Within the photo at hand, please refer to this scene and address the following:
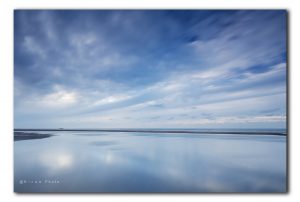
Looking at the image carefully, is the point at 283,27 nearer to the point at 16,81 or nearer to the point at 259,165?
the point at 259,165

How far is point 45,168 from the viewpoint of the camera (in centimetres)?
252

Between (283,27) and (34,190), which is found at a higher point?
(283,27)

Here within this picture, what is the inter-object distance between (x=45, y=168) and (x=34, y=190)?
0.31 metres

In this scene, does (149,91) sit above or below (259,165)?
above

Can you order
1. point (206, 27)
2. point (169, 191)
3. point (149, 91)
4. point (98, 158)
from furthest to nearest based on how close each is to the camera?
1. point (98, 158)
2. point (149, 91)
3. point (206, 27)
4. point (169, 191)

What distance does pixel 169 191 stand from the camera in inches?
89.4

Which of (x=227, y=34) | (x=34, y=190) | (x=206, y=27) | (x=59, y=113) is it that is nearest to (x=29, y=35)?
(x=59, y=113)

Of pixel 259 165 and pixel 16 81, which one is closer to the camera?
pixel 16 81

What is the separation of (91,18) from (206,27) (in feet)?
5.01

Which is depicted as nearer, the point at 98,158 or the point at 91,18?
the point at 91,18

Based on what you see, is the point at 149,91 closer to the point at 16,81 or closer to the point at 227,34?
the point at 227,34

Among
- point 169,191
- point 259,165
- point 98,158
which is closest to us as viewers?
point 169,191

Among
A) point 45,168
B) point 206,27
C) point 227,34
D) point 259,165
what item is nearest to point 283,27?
point 227,34
